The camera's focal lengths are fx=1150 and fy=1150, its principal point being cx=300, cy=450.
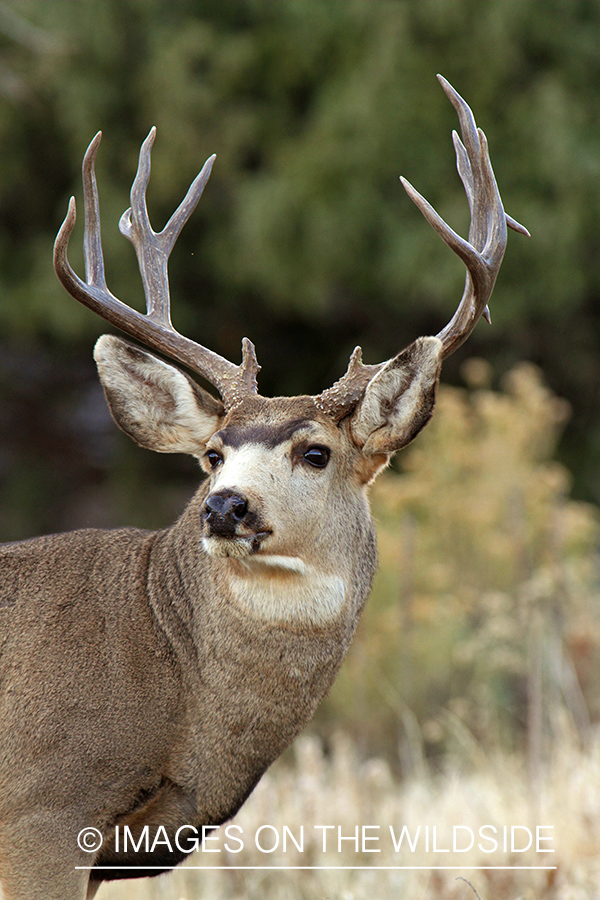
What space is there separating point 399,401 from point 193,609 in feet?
2.95

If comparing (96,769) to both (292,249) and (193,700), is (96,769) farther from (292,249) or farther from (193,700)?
(292,249)

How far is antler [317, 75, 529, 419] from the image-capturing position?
12.0 ft

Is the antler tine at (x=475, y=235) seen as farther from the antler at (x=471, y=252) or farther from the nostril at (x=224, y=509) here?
the nostril at (x=224, y=509)

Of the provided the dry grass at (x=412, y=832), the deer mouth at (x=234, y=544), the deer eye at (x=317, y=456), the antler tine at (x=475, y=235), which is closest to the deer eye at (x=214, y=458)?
the deer eye at (x=317, y=456)

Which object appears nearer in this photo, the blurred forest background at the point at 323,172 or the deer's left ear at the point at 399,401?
the deer's left ear at the point at 399,401

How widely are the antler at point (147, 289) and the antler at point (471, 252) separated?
0.31 metres

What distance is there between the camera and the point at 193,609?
3.54 m

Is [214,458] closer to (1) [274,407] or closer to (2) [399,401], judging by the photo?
(1) [274,407]

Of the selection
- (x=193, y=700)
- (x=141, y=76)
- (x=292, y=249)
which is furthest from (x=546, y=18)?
(x=193, y=700)

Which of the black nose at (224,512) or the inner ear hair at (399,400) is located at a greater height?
the inner ear hair at (399,400)

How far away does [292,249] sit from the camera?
11305 mm

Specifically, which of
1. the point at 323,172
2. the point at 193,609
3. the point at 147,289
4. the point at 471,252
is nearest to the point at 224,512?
the point at 193,609

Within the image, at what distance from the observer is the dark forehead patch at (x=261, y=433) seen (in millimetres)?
3486

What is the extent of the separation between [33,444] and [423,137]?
6.84 metres
